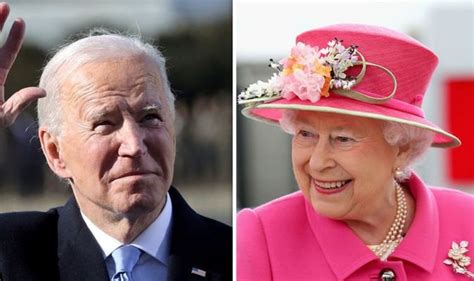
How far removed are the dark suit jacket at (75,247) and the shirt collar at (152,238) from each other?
16mm

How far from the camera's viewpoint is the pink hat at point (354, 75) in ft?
8.52

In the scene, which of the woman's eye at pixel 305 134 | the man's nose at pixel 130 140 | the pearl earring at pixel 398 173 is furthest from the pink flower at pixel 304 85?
the man's nose at pixel 130 140

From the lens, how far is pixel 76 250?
2738 mm

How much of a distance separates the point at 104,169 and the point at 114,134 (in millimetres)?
107

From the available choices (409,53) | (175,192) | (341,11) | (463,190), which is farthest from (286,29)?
(463,190)

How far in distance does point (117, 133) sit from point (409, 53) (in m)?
0.89

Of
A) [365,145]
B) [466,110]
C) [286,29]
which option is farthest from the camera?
[466,110]

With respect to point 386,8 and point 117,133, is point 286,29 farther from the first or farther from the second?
point 117,133

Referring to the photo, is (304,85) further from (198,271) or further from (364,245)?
(198,271)

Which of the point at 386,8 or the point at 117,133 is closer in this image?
the point at 117,133

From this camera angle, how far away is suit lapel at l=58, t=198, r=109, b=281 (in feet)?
8.95

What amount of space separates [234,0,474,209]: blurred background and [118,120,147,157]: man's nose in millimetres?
374

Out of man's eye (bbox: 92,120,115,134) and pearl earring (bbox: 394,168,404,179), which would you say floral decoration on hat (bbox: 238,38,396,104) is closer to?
pearl earring (bbox: 394,168,404,179)

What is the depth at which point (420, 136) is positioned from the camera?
269cm
